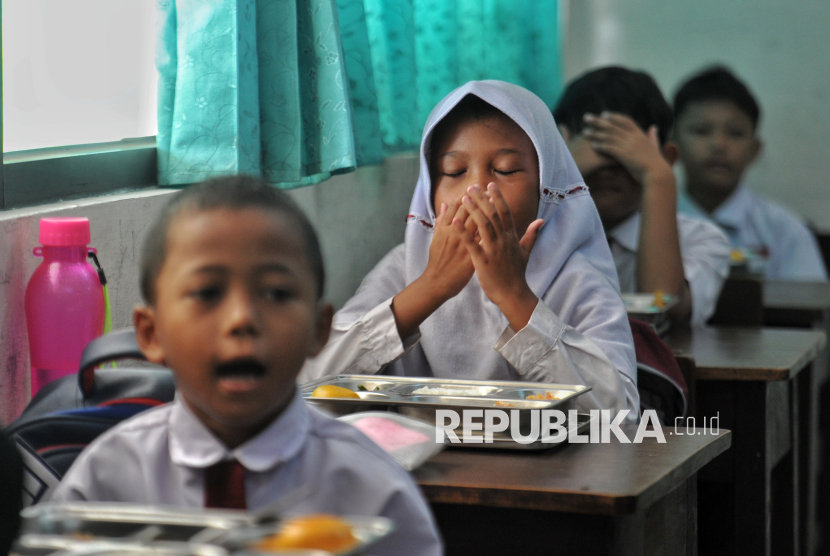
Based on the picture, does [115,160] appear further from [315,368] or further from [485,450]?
[485,450]

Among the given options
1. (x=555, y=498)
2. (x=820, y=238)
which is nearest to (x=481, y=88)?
(x=555, y=498)

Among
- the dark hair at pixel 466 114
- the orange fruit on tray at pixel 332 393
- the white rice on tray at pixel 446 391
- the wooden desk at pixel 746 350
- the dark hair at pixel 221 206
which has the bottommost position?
the wooden desk at pixel 746 350

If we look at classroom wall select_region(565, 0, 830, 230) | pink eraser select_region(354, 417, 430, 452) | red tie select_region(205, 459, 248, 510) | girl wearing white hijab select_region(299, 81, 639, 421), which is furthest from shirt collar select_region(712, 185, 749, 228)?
red tie select_region(205, 459, 248, 510)

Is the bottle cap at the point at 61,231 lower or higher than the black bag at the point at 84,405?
higher

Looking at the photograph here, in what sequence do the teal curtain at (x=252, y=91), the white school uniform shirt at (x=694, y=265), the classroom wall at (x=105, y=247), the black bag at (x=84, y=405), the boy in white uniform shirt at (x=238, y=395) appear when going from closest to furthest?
the boy in white uniform shirt at (x=238, y=395) < the black bag at (x=84, y=405) < the classroom wall at (x=105, y=247) < the teal curtain at (x=252, y=91) < the white school uniform shirt at (x=694, y=265)

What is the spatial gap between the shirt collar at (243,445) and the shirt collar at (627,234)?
1793mm

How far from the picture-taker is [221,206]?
0.83 meters

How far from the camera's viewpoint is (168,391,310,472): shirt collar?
2.68 feet

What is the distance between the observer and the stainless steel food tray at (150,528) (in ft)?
1.97

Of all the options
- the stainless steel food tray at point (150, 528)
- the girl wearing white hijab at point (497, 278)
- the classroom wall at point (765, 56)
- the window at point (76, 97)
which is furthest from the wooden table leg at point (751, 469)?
the classroom wall at point (765, 56)

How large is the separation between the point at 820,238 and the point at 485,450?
12.1 feet

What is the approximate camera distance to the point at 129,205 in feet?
5.15

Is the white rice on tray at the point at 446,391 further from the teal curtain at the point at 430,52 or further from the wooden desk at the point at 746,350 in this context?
the teal curtain at the point at 430,52

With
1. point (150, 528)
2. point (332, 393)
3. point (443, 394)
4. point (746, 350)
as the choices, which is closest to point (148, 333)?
point (150, 528)
